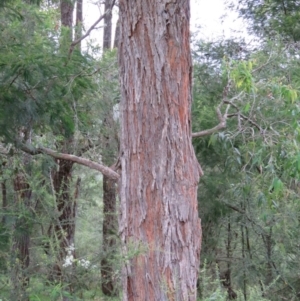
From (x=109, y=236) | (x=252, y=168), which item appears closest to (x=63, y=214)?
(x=109, y=236)

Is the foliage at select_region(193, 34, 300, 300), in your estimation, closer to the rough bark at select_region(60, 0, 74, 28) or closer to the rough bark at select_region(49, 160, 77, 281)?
the rough bark at select_region(49, 160, 77, 281)

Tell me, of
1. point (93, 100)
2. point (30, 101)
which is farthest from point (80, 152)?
point (30, 101)

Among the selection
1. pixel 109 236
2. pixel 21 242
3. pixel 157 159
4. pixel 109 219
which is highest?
pixel 157 159

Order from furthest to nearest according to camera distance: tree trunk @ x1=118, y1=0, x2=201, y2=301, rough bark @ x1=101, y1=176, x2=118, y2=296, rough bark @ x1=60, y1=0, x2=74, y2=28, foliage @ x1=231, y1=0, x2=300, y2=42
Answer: rough bark @ x1=60, y1=0, x2=74, y2=28 < foliage @ x1=231, y1=0, x2=300, y2=42 < rough bark @ x1=101, y1=176, x2=118, y2=296 < tree trunk @ x1=118, y1=0, x2=201, y2=301

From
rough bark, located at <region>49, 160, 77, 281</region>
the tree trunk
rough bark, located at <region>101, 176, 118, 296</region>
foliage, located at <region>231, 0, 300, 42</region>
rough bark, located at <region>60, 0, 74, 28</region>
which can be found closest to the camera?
the tree trunk

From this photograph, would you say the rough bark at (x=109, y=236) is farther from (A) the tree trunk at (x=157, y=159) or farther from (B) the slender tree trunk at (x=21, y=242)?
(B) the slender tree trunk at (x=21, y=242)

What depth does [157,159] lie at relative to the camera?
4.23 meters

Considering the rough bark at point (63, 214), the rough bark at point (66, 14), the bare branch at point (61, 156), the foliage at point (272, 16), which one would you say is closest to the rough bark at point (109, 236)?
the rough bark at point (63, 214)

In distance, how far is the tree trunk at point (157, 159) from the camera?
418cm

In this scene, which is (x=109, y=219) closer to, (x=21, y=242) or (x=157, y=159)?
(x=21, y=242)

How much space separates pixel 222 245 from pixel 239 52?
3816 mm

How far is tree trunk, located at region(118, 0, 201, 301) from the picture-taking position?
4.18 meters

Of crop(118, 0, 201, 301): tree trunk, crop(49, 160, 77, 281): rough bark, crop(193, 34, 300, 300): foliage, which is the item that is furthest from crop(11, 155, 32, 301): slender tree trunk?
crop(193, 34, 300, 300): foliage

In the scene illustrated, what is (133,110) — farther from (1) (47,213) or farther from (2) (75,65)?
(1) (47,213)
